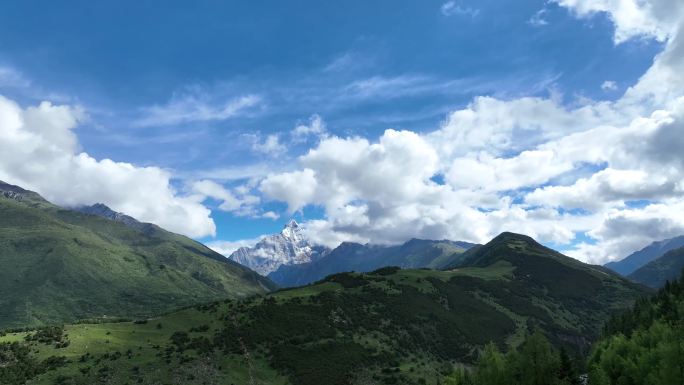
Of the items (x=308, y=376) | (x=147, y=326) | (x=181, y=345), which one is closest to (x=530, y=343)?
(x=308, y=376)

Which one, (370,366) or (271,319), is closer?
(370,366)

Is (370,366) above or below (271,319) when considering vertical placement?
below

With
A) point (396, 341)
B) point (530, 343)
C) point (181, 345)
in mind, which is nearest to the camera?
point (530, 343)

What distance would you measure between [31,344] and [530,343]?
116803mm

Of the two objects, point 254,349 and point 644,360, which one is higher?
point 254,349

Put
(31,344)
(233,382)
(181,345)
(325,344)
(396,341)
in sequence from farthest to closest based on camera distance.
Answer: (396,341) < (325,344) < (181,345) < (233,382) < (31,344)

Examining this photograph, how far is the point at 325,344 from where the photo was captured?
523 feet

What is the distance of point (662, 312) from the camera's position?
496 feet

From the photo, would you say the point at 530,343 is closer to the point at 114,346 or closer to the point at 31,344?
the point at 114,346

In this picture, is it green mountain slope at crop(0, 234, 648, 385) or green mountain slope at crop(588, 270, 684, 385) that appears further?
green mountain slope at crop(0, 234, 648, 385)

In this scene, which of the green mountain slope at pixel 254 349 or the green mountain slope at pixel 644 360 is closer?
the green mountain slope at pixel 644 360

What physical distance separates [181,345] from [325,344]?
162 ft

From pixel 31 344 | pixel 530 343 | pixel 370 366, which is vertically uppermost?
pixel 31 344

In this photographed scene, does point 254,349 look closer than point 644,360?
No
